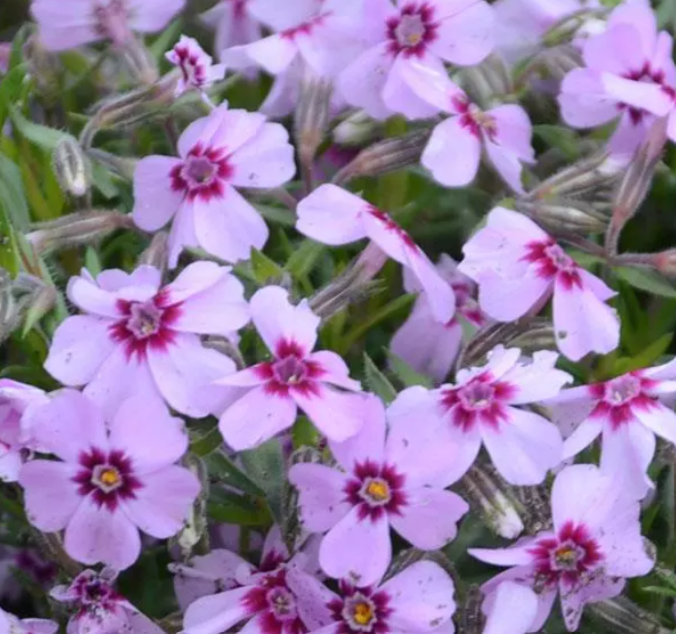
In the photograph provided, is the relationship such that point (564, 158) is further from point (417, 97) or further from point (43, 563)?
point (43, 563)

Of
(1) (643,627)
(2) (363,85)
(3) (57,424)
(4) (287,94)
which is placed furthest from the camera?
(4) (287,94)

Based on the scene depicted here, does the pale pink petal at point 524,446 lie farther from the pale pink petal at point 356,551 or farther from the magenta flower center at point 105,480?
the magenta flower center at point 105,480

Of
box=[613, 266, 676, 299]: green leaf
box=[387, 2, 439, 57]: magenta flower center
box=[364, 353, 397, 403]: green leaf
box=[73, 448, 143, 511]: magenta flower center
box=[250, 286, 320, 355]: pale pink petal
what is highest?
box=[387, 2, 439, 57]: magenta flower center

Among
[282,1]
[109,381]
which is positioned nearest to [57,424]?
[109,381]

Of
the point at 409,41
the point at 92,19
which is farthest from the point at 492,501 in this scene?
the point at 92,19

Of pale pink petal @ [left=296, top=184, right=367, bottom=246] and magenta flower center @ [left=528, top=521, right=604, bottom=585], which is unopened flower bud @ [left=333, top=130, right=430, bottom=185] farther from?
magenta flower center @ [left=528, top=521, right=604, bottom=585]

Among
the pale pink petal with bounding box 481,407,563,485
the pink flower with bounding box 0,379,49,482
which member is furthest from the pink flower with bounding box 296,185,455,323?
the pink flower with bounding box 0,379,49,482
